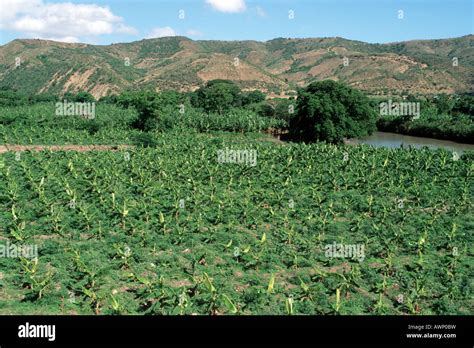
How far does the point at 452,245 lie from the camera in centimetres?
1625

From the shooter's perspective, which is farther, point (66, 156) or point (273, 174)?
point (66, 156)

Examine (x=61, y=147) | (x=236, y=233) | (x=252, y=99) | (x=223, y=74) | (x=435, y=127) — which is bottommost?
(x=236, y=233)

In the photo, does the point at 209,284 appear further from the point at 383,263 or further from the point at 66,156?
the point at 66,156

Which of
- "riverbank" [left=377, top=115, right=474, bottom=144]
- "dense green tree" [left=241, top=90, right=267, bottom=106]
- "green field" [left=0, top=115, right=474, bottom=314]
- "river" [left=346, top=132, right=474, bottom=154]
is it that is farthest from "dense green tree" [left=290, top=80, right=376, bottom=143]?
"dense green tree" [left=241, top=90, right=267, bottom=106]

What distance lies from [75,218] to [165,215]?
385 cm

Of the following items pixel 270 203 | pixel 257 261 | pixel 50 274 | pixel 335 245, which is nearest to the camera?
pixel 50 274

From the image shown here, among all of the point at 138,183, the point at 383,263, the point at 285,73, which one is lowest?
the point at 383,263

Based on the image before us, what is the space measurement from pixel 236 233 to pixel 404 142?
149 feet

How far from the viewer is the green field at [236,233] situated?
37.9 ft

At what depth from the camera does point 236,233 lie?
17.6m

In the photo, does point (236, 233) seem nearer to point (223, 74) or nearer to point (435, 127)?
point (435, 127)

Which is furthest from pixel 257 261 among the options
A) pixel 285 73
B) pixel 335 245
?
pixel 285 73

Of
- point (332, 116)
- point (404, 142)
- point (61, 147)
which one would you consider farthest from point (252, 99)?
point (61, 147)

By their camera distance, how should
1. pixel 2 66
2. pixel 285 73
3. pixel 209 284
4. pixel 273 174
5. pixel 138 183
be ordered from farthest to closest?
pixel 285 73 → pixel 2 66 → pixel 273 174 → pixel 138 183 → pixel 209 284
